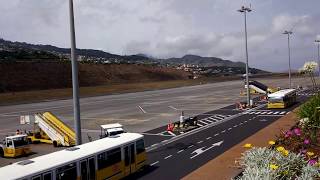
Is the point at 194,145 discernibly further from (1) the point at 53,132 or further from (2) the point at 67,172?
(2) the point at 67,172

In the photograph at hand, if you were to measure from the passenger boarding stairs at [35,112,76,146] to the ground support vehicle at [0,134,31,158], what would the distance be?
3.43 meters

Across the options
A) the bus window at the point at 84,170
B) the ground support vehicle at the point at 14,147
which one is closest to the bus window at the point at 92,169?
the bus window at the point at 84,170

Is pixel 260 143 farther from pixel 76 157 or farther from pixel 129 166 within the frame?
pixel 76 157

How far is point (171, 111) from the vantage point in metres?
64.9

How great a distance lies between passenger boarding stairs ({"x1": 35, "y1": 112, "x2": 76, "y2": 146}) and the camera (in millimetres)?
36938

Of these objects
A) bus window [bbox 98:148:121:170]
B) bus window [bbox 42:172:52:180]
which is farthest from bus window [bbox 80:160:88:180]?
bus window [bbox 42:172:52:180]

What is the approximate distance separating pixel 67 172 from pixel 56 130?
63.5 ft

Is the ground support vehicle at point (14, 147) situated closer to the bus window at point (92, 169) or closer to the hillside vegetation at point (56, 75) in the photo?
the bus window at point (92, 169)

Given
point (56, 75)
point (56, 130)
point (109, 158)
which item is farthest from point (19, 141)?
point (56, 75)

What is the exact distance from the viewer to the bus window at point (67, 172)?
18.9 metres

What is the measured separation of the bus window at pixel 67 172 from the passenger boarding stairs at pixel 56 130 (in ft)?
56.7

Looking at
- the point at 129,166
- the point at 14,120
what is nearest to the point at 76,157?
the point at 129,166

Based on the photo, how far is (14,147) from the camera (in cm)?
3353

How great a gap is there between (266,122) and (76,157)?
30.6 meters
